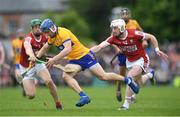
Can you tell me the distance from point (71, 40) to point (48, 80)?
1.28 metres

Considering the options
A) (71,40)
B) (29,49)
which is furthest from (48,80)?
(71,40)

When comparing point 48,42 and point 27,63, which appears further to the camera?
point 27,63

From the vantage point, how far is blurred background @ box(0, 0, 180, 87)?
43844 mm

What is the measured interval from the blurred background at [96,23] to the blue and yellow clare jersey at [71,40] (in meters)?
10.8

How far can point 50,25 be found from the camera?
2064cm

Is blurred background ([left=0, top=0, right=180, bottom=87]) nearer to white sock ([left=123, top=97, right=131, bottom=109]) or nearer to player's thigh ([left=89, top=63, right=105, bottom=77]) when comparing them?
player's thigh ([left=89, top=63, right=105, bottom=77])

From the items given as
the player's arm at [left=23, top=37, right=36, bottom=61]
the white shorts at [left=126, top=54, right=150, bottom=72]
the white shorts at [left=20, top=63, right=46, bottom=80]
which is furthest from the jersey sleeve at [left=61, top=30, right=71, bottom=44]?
the white shorts at [left=126, top=54, right=150, bottom=72]

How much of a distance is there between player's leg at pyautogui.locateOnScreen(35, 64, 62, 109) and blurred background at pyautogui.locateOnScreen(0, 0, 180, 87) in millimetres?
9570

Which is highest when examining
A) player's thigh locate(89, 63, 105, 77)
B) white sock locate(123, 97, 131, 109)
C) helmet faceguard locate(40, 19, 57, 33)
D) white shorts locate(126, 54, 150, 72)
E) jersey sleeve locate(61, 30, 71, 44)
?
helmet faceguard locate(40, 19, 57, 33)

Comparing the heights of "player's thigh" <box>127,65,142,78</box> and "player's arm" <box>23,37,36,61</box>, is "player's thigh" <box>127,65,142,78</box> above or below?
below

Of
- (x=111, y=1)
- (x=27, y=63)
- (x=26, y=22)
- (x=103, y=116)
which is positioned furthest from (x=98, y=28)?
(x=103, y=116)

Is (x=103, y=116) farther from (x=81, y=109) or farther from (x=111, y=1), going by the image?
(x=111, y=1)

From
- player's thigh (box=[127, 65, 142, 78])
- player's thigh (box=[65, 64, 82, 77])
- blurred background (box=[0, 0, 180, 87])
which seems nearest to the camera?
player's thigh (box=[65, 64, 82, 77])

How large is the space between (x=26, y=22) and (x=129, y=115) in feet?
272
